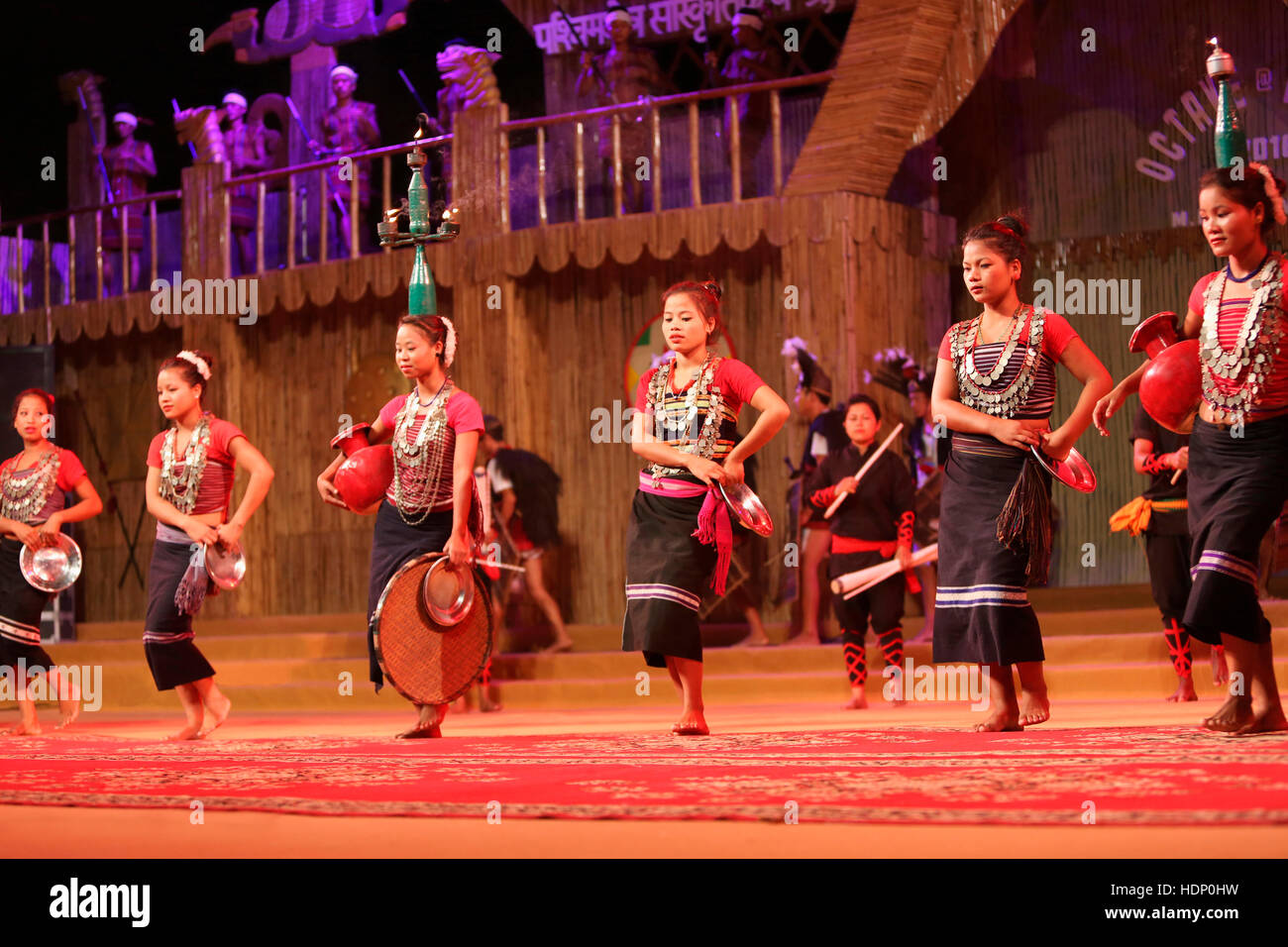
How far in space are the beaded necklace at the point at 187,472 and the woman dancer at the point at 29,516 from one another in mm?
920

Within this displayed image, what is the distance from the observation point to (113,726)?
827cm

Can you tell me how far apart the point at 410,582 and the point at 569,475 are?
19.8ft

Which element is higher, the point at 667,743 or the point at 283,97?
the point at 283,97

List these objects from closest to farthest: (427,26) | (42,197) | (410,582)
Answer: (410,582) < (427,26) < (42,197)

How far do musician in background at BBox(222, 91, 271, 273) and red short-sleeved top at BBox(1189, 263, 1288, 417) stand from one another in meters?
10.2

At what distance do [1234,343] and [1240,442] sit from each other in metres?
0.28

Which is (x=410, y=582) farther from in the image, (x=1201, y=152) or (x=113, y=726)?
(x=1201, y=152)

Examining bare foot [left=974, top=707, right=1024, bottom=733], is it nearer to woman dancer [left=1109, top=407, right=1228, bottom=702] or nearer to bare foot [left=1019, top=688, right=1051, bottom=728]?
bare foot [left=1019, top=688, right=1051, bottom=728]

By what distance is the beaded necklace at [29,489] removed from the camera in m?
7.50

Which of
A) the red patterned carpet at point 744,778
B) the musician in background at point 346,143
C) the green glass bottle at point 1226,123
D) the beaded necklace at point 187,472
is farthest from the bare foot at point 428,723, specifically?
the musician in background at point 346,143

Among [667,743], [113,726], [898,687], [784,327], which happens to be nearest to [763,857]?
[667,743]

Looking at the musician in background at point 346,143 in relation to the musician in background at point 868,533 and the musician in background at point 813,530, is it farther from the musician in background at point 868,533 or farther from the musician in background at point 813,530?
the musician in background at point 868,533

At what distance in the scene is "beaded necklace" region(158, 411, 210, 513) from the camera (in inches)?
257

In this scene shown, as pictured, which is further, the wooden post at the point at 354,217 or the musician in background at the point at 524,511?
the wooden post at the point at 354,217
